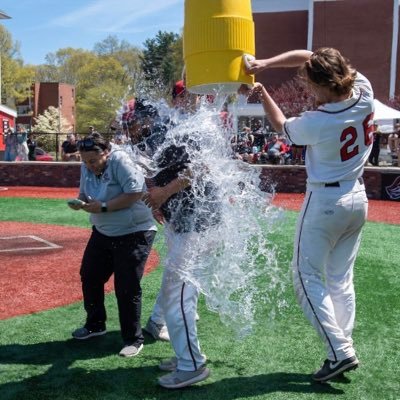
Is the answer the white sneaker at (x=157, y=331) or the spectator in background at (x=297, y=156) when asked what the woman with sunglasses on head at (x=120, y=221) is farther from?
the spectator in background at (x=297, y=156)

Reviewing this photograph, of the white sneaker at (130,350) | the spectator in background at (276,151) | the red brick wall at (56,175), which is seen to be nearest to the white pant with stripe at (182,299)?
the white sneaker at (130,350)

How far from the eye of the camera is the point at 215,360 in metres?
4.05

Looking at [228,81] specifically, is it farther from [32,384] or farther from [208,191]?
[32,384]

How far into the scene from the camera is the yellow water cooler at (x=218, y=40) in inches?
129

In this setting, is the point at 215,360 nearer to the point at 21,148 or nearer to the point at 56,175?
the point at 56,175

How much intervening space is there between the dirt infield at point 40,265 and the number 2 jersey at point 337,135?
305 cm

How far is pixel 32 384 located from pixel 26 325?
4.00ft

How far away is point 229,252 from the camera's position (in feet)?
12.3

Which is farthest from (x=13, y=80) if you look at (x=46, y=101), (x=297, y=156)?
(x=297, y=156)

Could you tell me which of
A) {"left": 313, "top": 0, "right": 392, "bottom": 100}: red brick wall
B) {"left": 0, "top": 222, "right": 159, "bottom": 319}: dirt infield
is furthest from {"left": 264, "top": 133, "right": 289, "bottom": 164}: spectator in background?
{"left": 313, "top": 0, "right": 392, "bottom": 100}: red brick wall

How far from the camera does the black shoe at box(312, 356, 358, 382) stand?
3.55 m

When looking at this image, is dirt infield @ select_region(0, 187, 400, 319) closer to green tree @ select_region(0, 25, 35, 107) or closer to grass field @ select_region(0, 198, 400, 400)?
grass field @ select_region(0, 198, 400, 400)

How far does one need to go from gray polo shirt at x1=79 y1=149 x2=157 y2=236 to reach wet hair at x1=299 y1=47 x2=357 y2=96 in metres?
1.34

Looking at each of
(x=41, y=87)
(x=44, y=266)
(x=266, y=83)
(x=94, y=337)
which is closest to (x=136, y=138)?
(x=94, y=337)
